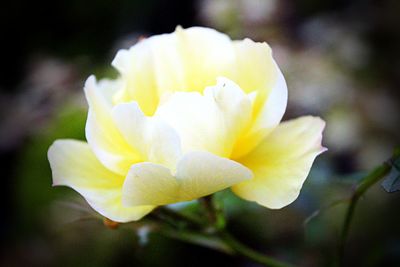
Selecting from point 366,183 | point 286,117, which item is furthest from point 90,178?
point 286,117

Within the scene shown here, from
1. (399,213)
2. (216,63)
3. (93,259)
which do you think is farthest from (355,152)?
(216,63)

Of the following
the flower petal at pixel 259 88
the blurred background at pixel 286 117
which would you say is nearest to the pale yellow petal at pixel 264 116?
the flower petal at pixel 259 88

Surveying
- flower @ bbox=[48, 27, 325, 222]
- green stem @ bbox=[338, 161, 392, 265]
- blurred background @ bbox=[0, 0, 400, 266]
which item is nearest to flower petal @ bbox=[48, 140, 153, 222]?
flower @ bbox=[48, 27, 325, 222]

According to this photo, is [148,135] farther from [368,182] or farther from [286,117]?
[286,117]

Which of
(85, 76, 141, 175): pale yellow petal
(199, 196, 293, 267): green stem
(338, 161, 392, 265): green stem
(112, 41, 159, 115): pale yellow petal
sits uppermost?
(112, 41, 159, 115): pale yellow petal

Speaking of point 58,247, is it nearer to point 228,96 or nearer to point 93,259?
point 93,259

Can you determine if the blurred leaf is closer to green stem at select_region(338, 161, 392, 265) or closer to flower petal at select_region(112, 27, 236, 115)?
green stem at select_region(338, 161, 392, 265)

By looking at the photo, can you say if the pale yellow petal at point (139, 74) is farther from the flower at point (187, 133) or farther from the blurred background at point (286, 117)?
the blurred background at point (286, 117)
